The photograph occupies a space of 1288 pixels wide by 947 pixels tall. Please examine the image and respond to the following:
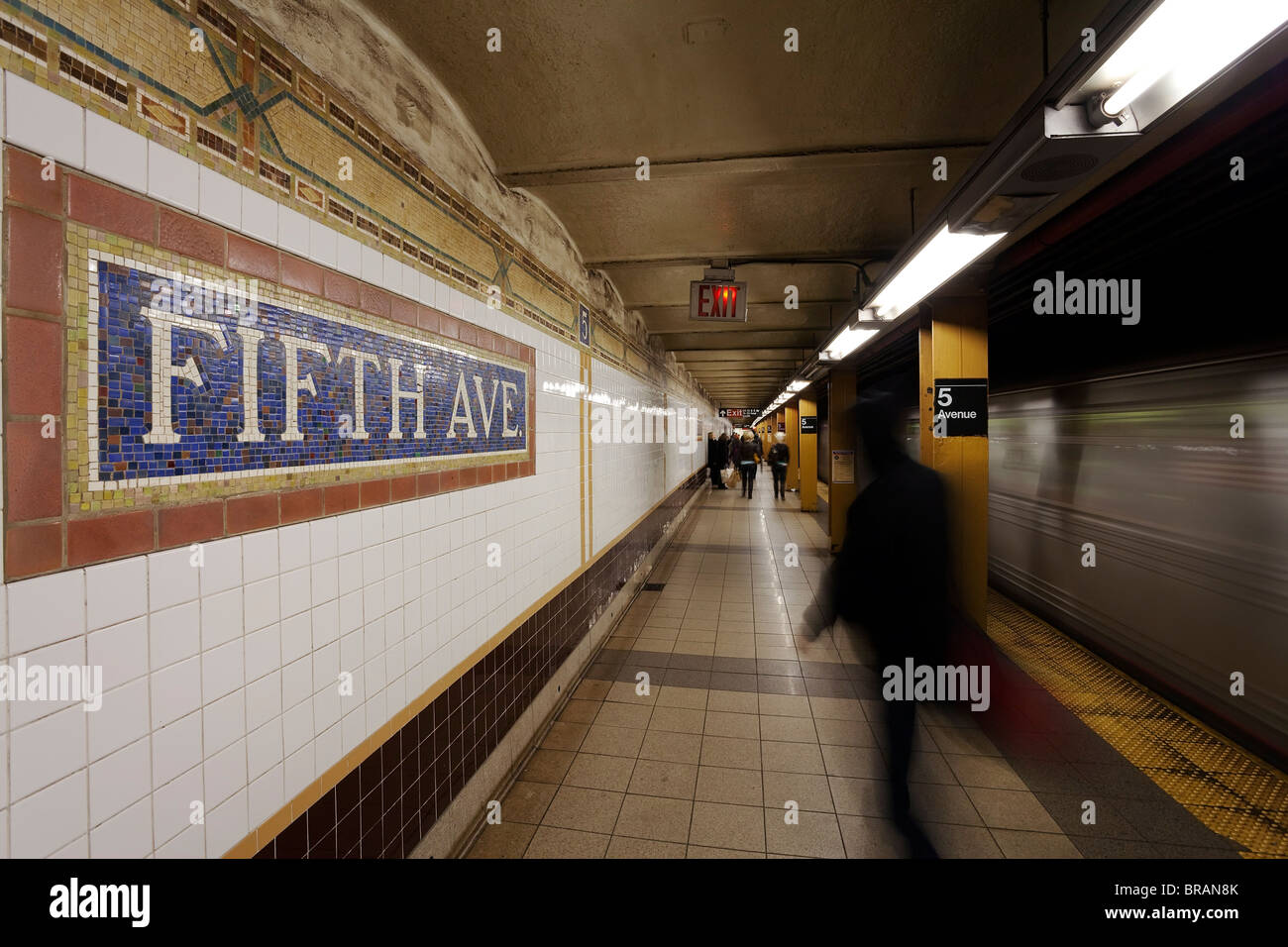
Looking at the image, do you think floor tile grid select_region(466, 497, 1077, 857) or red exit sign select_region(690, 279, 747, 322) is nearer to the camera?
floor tile grid select_region(466, 497, 1077, 857)

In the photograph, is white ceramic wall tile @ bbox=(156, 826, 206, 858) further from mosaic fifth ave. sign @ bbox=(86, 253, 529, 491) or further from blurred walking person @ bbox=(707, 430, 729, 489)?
blurred walking person @ bbox=(707, 430, 729, 489)

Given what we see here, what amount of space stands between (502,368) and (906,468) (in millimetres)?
2011

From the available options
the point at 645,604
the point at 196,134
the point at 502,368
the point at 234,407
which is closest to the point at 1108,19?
the point at 196,134

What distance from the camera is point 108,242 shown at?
1.11 m

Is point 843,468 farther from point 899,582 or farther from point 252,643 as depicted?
point 252,643

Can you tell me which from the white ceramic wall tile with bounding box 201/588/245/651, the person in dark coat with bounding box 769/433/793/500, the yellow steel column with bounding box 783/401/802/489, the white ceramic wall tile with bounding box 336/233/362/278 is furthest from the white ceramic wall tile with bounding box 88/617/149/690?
the yellow steel column with bounding box 783/401/802/489

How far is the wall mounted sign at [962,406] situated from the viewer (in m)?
4.41

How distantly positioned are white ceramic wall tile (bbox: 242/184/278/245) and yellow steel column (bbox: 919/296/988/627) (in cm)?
451

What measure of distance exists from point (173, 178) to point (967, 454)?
4901mm

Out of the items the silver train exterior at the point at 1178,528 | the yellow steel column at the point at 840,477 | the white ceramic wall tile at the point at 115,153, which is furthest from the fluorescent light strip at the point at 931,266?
the yellow steel column at the point at 840,477

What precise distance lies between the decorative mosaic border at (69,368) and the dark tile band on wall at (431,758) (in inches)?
36.4

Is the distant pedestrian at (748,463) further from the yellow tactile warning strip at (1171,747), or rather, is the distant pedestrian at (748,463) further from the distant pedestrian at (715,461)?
the yellow tactile warning strip at (1171,747)

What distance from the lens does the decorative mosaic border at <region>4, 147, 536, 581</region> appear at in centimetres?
97

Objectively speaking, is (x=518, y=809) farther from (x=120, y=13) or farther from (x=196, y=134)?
(x=120, y=13)
